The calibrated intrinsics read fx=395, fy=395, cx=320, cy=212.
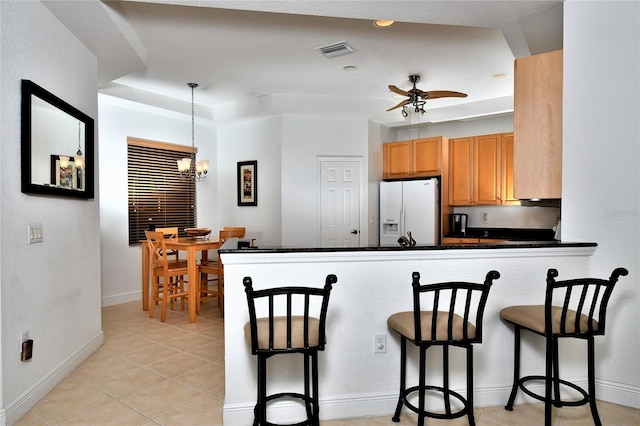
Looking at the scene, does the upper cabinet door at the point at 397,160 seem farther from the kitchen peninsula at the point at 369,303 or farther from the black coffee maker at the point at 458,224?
the kitchen peninsula at the point at 369,303

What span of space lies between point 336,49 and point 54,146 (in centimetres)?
262

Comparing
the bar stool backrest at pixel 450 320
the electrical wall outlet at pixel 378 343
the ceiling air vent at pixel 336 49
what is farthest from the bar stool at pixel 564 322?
the ceiling air vent at pixel 336 49

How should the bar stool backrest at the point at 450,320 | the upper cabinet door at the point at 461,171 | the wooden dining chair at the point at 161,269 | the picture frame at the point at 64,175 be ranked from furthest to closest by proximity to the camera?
the upper cabinet door at the point at 461,171
the wooden dining chair at the point at 161,269
the picture frame at the point at 64,175
the bar stool backrest at the point at 450,320

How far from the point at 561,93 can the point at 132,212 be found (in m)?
5.10

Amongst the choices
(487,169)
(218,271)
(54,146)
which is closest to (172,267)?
(218,271)

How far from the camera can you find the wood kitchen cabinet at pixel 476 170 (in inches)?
217

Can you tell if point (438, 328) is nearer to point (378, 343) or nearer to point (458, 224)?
point (378, 343)

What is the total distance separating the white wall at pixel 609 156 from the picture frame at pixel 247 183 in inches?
169

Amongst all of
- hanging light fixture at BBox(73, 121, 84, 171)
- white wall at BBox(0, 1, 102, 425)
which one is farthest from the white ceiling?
hanging light fixture at BBox(73, 121, 84, 171)

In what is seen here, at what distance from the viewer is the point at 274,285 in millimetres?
2250

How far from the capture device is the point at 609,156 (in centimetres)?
251

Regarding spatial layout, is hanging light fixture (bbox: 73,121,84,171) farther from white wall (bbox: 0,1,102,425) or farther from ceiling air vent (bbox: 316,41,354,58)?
ceiling air vent (bbox: 316,41,354,58)

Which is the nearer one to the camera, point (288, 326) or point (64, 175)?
point (288, 326)

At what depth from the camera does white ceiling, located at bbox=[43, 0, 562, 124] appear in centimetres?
277
